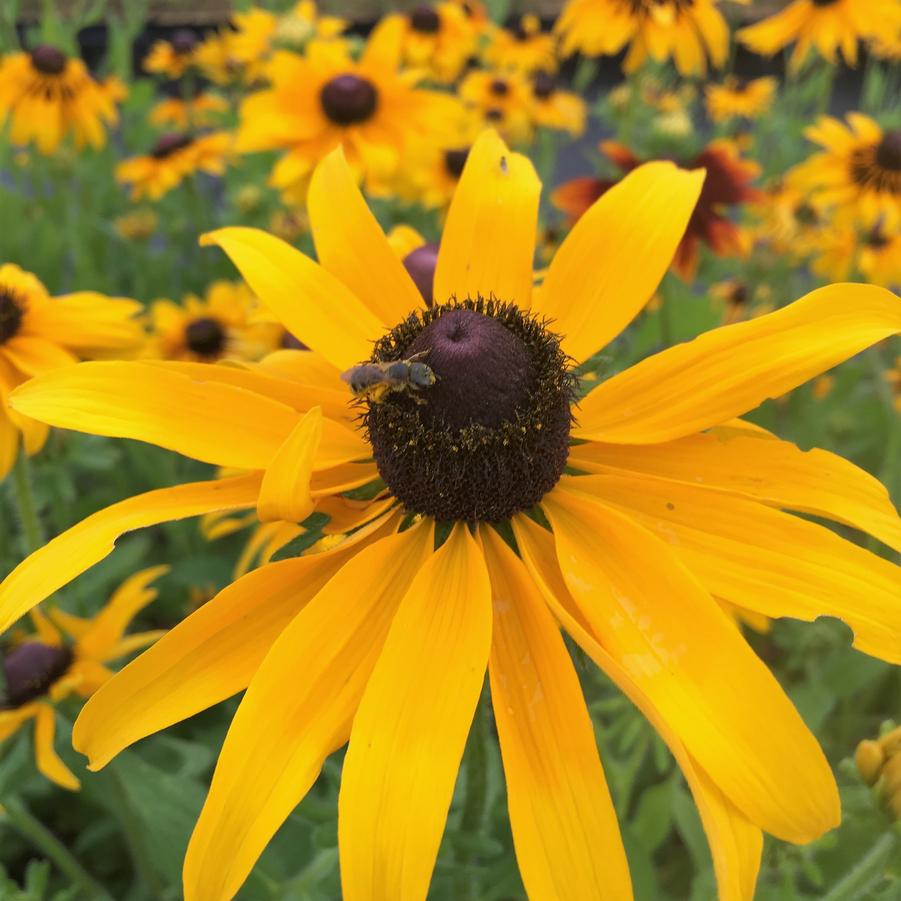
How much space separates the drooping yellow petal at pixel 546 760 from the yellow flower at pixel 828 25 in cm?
176

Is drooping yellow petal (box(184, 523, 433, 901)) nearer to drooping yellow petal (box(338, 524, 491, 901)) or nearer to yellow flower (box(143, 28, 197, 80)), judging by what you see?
drooping yellow petal (box(338, 524, 491, 901))

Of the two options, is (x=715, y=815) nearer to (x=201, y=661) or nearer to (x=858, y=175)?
(x=201, y=661)

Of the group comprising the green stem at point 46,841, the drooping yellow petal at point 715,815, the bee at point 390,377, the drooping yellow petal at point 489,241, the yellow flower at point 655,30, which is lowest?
the green stem at point 46,841

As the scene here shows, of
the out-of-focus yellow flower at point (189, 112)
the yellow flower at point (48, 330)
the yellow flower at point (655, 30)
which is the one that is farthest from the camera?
the out-of-focus yellow flower at point (189, 112)

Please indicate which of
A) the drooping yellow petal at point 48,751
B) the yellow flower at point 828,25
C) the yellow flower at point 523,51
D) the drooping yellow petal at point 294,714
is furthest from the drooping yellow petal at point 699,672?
the yellow flower at point 523,51

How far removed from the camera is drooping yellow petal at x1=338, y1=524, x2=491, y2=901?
0.45 metres

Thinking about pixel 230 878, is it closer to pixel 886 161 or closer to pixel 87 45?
pixel 886 161

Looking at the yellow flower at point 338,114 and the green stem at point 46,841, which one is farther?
the yellow flower at point 338,114

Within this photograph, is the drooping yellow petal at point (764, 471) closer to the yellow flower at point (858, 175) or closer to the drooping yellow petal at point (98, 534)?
the drooping yellow petal at point (98, 534)

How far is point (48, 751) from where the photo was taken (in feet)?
3.14

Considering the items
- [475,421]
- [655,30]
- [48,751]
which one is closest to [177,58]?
[655,30]

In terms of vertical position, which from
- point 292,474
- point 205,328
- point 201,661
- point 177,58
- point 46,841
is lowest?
point 46,841

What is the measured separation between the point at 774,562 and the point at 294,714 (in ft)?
0.97

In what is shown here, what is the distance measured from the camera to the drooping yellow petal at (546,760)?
460mm
